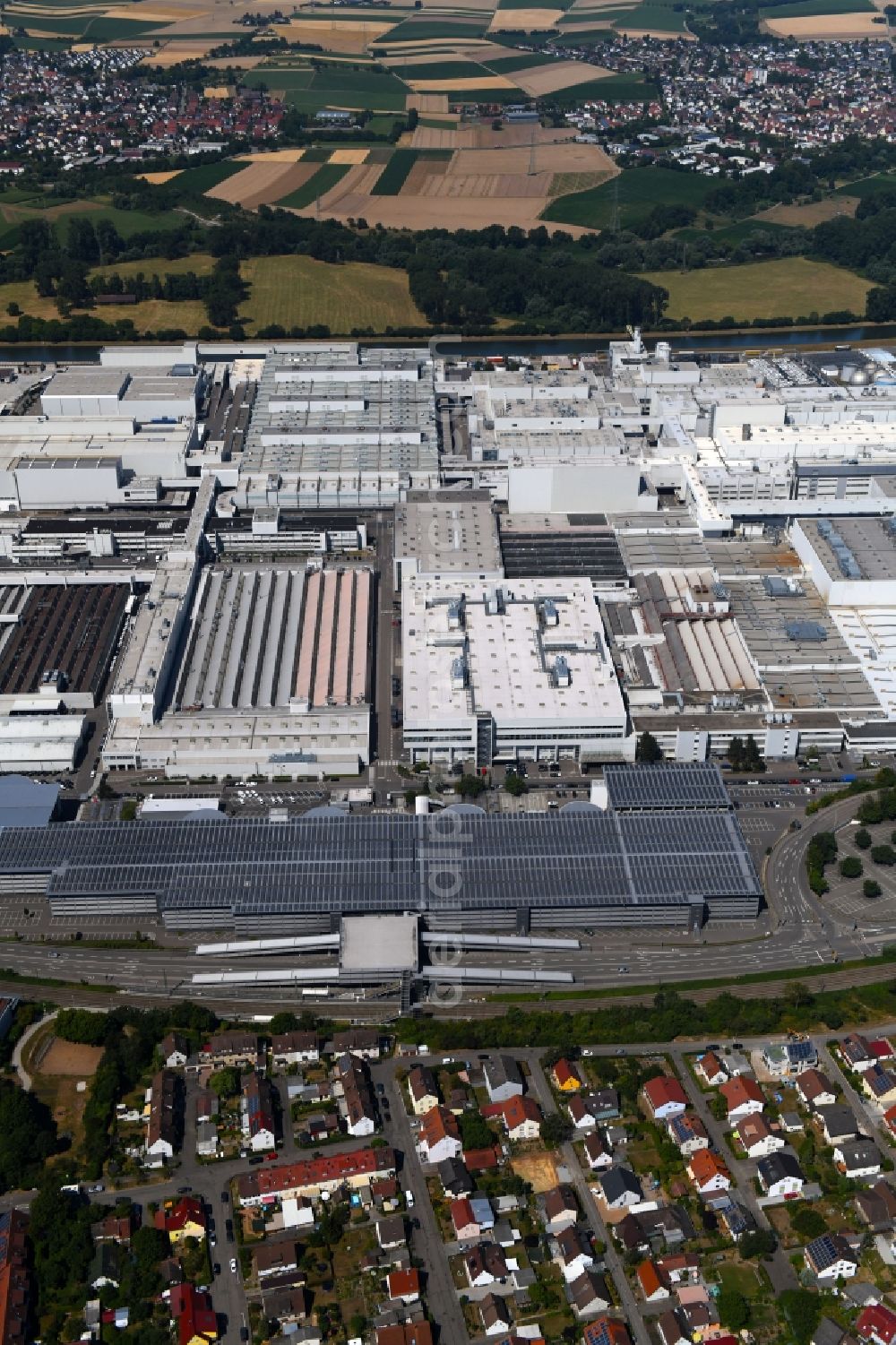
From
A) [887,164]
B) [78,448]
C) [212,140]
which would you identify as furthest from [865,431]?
[212,140]

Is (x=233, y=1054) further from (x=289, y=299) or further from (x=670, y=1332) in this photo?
(x=289, y=299)

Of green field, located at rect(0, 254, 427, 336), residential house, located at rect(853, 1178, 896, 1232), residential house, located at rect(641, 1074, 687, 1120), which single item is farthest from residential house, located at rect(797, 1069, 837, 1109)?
green field, located at rect(0, 254, 427, 336)

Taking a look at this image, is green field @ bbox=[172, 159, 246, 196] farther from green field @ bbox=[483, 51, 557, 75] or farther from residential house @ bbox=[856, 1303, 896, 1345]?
residential house @ bbox=[856, 1303, 896, 1345]

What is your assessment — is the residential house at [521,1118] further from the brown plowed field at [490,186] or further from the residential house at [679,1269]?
the brown plowed field at [490,186]

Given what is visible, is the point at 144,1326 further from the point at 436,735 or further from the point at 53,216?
Answer: the point at 53,216

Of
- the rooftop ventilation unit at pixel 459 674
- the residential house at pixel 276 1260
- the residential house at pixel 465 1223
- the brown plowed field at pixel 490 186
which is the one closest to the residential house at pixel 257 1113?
the residential house at pixel 276 1260

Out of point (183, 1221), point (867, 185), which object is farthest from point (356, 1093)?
point (867, 185)
